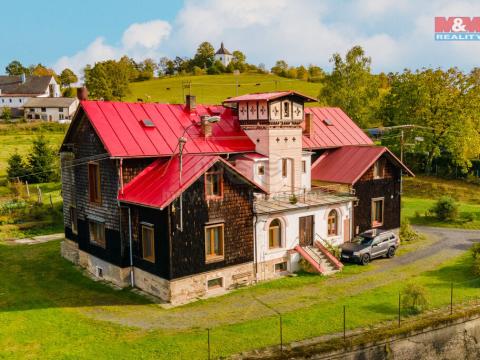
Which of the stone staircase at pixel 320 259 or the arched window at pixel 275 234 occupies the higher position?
the arched window at pixel 275 234

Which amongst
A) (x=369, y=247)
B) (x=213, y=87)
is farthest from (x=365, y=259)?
(x=213, y=87)

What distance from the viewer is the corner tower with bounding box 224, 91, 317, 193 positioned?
104 feet

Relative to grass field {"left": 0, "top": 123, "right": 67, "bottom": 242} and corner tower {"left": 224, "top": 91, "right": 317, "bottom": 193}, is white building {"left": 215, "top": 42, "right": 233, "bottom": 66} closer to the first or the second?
grass field {"left": 0, "top": 123, "right": 67, "bottom": 242}

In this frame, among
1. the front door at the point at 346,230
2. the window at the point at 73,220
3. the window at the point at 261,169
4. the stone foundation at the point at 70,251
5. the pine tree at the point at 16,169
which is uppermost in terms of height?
the window at the point at 261,169

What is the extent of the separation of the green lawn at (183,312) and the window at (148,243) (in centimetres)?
227

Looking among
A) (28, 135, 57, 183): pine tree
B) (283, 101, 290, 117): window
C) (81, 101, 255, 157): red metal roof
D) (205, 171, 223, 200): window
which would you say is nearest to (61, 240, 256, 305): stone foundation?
(205, 171, 223, 200): window

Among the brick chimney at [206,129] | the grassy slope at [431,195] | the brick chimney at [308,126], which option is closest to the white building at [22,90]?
the grassy slope at [431,195]

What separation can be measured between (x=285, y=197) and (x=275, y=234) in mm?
3377

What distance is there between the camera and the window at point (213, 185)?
25998mm

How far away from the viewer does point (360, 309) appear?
2347 cm

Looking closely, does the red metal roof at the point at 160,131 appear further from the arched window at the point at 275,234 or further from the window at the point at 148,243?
the arched window at the point at 275,234

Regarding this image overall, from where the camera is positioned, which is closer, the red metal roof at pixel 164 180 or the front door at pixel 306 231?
the red metal roof at pixel 164 180

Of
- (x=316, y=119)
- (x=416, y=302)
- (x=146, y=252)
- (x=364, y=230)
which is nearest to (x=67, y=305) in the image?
(x=146, y=252)

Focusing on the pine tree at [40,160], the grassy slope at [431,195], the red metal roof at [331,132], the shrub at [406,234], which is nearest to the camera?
the red metal roof at [331,132]
